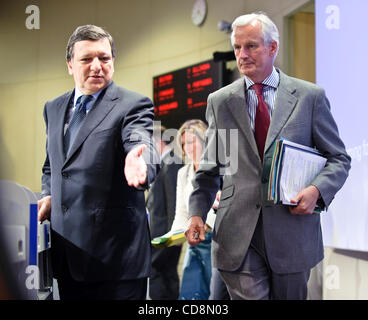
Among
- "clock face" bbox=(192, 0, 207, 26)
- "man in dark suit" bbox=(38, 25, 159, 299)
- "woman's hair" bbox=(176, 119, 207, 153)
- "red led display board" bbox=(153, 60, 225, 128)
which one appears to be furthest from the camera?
"red led display board" bbox=(153, 60, 225, 128)

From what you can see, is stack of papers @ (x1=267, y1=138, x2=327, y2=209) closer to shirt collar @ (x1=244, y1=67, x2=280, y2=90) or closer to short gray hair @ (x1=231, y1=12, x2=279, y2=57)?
shirt collar @ (x1=244, y1=67, x2=280, y2=90)

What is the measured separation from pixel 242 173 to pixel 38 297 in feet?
3.22

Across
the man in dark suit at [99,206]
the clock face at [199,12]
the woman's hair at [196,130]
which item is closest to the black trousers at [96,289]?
the man in dark suit at [99,206]

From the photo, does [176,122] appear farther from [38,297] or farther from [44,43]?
[38,297]

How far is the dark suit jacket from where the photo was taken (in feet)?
6.50

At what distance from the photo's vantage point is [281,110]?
2.05 meters

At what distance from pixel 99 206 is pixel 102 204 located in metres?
0.01

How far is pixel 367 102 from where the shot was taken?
2883mm

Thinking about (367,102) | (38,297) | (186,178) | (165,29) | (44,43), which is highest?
(165,29)

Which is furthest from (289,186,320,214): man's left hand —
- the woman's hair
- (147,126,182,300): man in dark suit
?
(147,126,182,300): man in dark suit

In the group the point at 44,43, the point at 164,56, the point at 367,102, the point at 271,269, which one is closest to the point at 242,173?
the point at 271,269

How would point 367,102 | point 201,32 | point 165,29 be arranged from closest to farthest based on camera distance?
point 367,102
point 165,29
point 201,32

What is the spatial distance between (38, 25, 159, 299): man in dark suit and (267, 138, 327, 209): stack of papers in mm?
499

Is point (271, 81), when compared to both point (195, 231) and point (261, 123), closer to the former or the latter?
point (261, 123)
